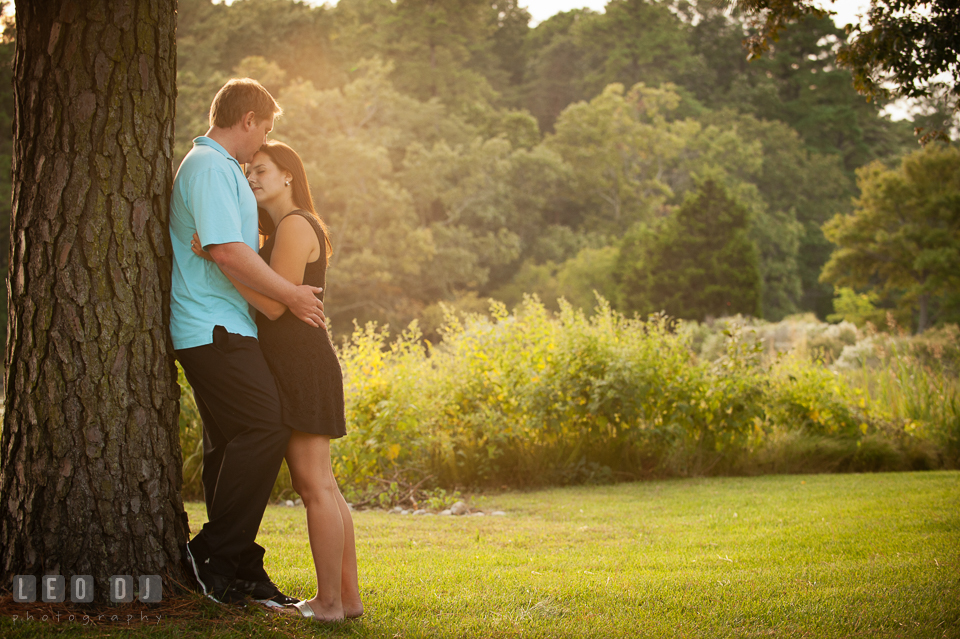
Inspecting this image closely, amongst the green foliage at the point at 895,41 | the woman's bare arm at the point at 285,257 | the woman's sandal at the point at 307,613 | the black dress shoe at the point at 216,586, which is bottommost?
the woman's sandal at the point at 307,613

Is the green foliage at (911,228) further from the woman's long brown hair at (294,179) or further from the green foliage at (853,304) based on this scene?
the woman's long brown hair at (294,179)

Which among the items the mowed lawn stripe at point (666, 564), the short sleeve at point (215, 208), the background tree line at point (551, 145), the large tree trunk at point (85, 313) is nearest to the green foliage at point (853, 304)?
the background tree line at point (551, 145)

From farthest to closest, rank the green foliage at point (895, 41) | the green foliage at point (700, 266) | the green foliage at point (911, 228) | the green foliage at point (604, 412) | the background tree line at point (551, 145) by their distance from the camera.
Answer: the background tree line at point (551, 145) → the green foliage at point (700, 266) → the green foliage at point (911, 228) → the green foliage at point (604, 412) → the green foliage at point (895, 41)

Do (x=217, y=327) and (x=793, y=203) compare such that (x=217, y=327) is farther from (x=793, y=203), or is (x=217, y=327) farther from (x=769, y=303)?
(x=793, y=203)

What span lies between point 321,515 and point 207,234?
114cm

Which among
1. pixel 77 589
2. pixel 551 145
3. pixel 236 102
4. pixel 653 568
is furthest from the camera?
pixel 551 145

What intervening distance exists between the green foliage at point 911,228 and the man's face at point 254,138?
97.3 ft

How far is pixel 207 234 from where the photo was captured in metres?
2.75

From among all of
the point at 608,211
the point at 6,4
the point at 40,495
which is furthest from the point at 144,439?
the point at 608,211

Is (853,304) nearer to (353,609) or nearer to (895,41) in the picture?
(895,41)

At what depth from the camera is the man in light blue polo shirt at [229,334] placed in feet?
9.14

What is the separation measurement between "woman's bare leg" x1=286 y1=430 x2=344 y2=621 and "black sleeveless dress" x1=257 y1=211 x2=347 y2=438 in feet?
0.31

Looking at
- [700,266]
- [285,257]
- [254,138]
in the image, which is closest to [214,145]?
[254,138]

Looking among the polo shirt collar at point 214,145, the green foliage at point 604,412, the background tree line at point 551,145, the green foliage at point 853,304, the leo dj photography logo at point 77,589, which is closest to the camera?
the leo dj photography logo at point 77,589
